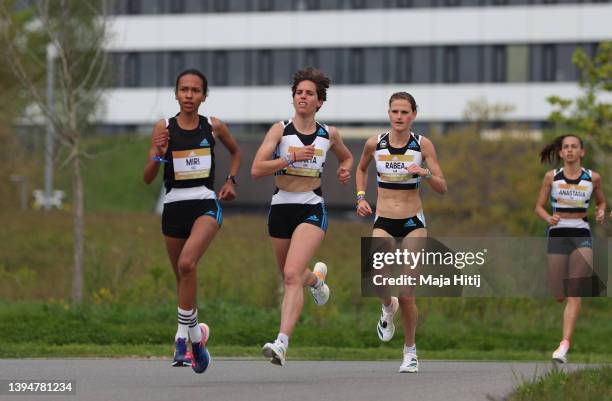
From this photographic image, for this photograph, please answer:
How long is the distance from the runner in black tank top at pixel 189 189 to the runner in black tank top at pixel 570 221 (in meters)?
4.62

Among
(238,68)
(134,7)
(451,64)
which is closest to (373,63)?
(451,64)

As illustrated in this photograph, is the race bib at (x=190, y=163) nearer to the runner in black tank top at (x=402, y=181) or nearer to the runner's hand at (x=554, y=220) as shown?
the runner in black tank top at (x=402, y=181)

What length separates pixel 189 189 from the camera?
37.7 feet

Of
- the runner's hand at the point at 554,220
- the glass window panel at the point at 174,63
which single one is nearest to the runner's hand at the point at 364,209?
the runner's hand at the point at 554,220

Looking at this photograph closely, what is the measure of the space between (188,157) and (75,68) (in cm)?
1144

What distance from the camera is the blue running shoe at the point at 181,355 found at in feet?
37.8

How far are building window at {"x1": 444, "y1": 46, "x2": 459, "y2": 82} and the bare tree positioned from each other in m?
43.7

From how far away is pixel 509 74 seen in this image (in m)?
64.9

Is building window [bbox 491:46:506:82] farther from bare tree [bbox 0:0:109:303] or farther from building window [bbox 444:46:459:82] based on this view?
bare tree [bbox 0:0:109:303]

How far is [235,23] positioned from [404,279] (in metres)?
55.8

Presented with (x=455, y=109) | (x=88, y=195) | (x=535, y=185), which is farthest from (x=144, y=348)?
(x=455, y=109)

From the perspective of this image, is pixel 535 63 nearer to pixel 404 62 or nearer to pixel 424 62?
pixel 424 62

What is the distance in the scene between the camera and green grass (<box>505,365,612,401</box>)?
9.06 meters

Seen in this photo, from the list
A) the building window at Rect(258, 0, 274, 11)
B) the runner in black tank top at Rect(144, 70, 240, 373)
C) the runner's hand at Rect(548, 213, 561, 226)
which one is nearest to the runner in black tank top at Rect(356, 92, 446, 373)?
the runner in black tank top at Rect(144, 70, 240, 373)
